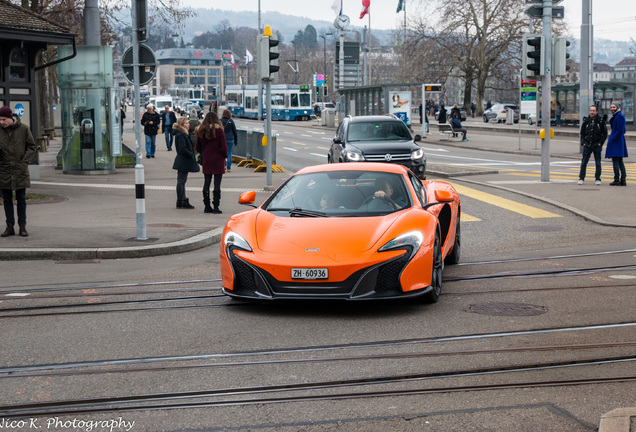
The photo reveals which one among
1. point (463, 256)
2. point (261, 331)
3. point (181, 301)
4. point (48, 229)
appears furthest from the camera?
point (48, 229)

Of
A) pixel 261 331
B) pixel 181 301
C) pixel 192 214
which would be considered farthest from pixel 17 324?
pixel 192 214

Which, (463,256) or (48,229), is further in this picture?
(48,229)

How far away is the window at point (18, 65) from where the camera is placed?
68.9 ft

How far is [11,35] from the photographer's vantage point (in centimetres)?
1891

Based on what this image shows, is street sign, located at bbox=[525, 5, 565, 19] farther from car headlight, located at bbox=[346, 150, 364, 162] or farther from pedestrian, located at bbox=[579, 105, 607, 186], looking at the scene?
car headlight, located at bbox=[346, 150, 364, 162]

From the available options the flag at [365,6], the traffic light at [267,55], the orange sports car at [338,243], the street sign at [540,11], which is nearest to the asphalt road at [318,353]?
the orange sports car at [338,243]

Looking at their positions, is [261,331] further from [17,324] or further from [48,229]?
[48,229]

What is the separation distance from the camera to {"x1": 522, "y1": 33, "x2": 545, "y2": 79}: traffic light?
20688 millimetres

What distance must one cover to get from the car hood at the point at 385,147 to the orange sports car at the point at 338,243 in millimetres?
12413

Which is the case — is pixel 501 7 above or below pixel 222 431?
above

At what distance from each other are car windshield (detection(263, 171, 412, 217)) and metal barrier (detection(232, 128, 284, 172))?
57.1 ft

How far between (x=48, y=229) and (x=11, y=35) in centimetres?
754

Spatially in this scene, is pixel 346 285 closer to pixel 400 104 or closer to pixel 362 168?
pixel 362 168

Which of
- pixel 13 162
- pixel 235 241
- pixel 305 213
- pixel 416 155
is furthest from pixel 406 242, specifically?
pixel 416 155
